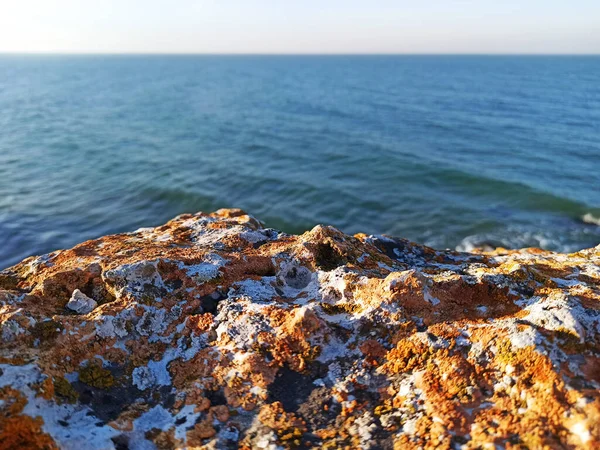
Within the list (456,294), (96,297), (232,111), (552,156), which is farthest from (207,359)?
(232,111)

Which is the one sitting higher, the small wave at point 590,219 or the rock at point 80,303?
the rock at point 80,303

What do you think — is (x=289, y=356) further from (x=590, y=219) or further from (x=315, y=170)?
(x=315, y=170)

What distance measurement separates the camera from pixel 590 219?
1001 inches

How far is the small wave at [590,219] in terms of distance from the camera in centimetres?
2517

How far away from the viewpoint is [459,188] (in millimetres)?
30297

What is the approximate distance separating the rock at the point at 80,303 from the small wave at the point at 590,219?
27361 millimetres

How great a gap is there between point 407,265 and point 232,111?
54047 mm

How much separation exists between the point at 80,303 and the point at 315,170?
29.5m

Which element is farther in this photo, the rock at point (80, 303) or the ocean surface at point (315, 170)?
the ocean surface at point (315, 170)

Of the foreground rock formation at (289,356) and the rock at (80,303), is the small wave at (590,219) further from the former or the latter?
the rock at (80,303)

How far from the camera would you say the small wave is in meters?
25.2

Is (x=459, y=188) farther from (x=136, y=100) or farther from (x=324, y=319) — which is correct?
(x=136, y=100)

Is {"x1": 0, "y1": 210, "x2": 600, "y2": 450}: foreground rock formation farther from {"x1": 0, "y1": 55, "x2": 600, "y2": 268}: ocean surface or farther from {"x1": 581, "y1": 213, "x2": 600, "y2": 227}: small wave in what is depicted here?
{"x1": 581, "y1": 213, "x2": 600, "y2": 227}: small wave

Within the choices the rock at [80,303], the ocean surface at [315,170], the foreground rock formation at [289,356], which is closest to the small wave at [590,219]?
the ocean surface at [315,170]
